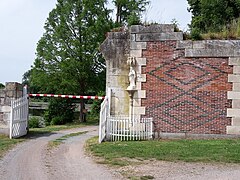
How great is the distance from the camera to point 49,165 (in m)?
7.25

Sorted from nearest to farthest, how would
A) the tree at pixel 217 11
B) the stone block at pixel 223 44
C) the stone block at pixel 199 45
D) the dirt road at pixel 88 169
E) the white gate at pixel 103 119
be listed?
the dirt road at pixel 88 169
the white gate at pixel 103 119
the stone block at pixel 223 44
the stone block at pixel 199 45
the tree at pixel 217 11

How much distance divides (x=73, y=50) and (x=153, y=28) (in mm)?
14105

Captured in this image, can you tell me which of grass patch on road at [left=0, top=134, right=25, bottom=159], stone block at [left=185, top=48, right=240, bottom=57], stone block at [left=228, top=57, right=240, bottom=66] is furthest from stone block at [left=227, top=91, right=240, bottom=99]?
grass patch on road at [left=0, top=134, right=25, bottom=159]

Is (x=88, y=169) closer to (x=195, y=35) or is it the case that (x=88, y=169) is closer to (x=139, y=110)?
(x=139, y=110)

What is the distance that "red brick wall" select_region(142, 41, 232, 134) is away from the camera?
35.9 ft

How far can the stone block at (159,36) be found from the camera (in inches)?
441

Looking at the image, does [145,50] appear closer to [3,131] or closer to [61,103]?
[3,131]

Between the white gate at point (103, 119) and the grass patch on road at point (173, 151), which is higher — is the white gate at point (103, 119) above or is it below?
above

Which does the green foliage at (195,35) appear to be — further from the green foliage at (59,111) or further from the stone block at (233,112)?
the green foliage at (59,111)

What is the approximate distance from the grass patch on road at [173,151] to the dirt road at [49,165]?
2.06ft

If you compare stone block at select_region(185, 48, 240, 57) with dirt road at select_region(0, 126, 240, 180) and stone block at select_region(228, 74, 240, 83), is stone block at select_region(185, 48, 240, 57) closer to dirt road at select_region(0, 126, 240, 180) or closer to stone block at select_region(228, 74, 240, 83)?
stone block at select_region(228, 74, 240, 83)

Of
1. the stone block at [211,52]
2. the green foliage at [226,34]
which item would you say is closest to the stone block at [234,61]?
the stone block at [211,52]

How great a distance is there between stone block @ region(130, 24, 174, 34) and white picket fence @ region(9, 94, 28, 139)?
196 inches

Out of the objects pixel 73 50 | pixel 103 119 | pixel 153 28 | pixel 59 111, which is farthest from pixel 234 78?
pixel 59 111
